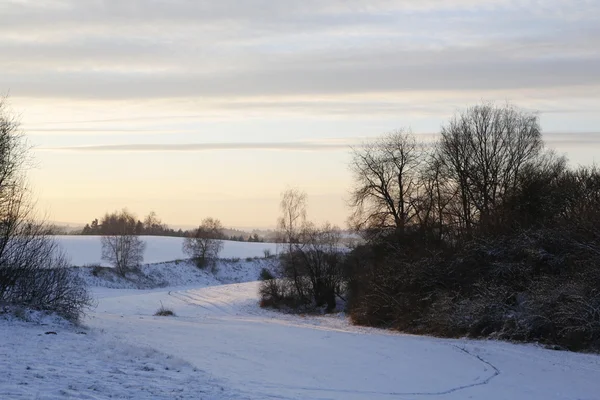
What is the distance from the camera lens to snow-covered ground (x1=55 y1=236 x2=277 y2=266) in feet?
310

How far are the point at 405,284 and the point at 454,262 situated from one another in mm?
3489

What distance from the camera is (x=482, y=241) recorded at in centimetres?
3594

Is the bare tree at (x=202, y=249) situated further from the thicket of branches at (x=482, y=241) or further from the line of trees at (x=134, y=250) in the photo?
the thicket of branches at (x=482, y=241)

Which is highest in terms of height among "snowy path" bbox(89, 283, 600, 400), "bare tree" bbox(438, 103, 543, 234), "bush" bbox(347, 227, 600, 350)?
"bare tree" bbox(438, 103, 543, 234)

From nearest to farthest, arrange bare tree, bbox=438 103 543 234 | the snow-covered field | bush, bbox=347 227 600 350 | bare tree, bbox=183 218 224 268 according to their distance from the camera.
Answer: the snow-covered field → bush, bbox=347 227 600 350 → bare tree, bbox=438 103 543 234 → bare tree, bbox=183 218 224 268

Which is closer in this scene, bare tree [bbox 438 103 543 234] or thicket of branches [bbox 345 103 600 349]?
thicket of branches [bbox 345 103 600 349]

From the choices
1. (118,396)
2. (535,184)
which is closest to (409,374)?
(118,396)

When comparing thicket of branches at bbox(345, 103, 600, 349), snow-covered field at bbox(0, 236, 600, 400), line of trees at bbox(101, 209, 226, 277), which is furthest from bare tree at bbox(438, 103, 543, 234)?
line of trees at bbox(101, 209, 226, 277)

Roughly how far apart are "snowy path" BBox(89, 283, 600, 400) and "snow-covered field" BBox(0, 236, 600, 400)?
39 millimetres

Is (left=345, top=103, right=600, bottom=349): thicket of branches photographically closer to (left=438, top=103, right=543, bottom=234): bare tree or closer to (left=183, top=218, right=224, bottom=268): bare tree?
(left=438, top=103, right=543, bottom=234): bare tree

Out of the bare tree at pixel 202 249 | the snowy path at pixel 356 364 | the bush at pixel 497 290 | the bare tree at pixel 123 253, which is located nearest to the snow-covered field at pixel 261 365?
the snowy path at pixel 356 364

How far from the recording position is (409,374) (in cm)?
1911

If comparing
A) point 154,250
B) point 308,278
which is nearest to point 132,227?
point 154,250

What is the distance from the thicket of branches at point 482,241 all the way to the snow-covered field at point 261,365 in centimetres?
300
